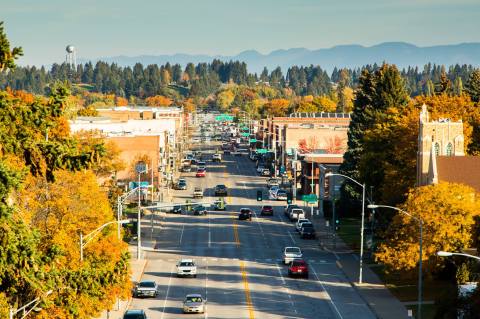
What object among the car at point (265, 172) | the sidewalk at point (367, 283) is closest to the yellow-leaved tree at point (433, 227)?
the sidewalk at point (367, 283)

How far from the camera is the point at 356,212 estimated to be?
118 meters

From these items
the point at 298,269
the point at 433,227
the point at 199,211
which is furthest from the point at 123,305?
the point at 199,211

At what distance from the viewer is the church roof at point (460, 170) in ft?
268

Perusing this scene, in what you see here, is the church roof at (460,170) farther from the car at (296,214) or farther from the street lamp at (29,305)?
the street lamp at (29,305)

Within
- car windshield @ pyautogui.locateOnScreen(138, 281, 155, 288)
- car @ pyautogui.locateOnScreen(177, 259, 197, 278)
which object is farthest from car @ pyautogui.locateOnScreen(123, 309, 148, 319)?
car @ pyautogui.locateOnScreen(177, 259, 197, 278)

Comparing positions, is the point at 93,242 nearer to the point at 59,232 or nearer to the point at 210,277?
the point at 59,232

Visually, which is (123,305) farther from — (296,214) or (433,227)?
(296,214)

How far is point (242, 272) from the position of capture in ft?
267

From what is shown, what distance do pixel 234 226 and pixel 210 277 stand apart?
1236 inches

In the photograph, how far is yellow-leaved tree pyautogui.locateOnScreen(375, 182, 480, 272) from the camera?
225ft

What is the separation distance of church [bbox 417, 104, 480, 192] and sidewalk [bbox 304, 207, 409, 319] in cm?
796

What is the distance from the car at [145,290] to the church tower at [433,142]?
22.5 metres

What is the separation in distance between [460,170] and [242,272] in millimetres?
16906

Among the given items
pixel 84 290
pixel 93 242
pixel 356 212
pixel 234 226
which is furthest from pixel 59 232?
pixel 356 212
